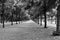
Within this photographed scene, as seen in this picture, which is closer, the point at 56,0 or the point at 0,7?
the point at 56,0

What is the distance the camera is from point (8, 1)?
2100cm

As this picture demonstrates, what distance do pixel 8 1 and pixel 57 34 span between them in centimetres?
1335

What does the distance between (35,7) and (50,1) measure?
764 cm

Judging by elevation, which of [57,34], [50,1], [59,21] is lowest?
[57,34]

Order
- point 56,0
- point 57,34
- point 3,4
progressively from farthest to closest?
1. point 3,4
2. point 56,0
3. point 57,34

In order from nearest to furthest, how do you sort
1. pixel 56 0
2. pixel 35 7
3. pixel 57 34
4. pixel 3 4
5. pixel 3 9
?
pixel 57 34
pixel 56 0
pixel 35 7
pixel 3 4
pixel 3 9

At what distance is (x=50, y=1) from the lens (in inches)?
489

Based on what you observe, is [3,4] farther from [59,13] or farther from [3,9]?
[59,13]

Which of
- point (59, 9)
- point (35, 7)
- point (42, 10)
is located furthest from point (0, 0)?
point (59, 9)

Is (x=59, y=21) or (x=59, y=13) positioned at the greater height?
(x=59, y=13)

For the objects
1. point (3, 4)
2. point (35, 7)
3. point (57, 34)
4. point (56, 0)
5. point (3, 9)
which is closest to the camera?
point (57, 34)

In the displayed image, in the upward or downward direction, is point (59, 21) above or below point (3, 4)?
below

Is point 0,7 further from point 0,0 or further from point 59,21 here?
point 59,21

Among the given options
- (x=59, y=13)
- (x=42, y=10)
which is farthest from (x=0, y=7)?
(x=59, y=13)
